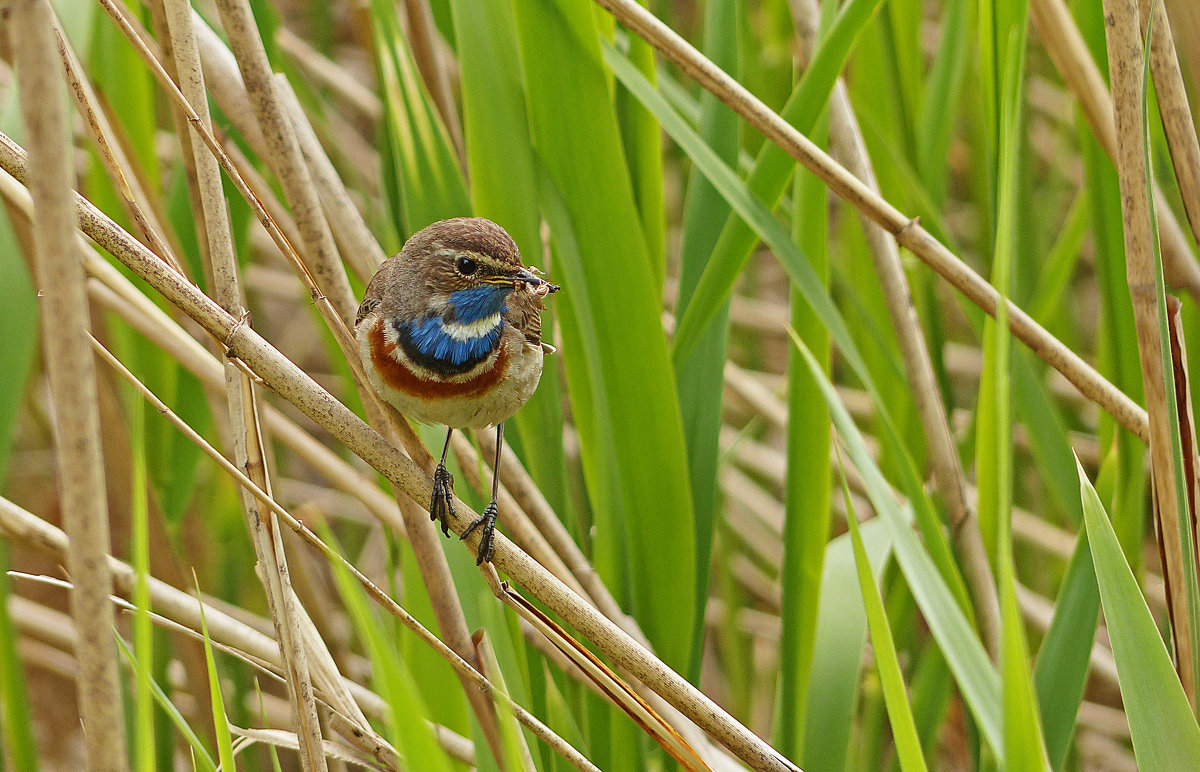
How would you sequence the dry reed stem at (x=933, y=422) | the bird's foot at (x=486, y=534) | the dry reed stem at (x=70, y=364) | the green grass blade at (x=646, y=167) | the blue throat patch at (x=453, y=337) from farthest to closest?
the dry reed stem at (x=933, y=422), the green grass blade at (x=646, y=167), the blue throat patch at (x=453, y=337), the bird's foot at (x=486, y=534), the dry reed stem at (x=70, y=364)

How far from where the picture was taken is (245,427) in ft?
5.15

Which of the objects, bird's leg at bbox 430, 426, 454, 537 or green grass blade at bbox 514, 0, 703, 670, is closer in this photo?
bird's leg at bbox 430, 426, 454, 537

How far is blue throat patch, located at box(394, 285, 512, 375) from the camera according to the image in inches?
66.5

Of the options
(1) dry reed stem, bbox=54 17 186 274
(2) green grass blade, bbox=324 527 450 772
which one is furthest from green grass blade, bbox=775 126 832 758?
(1) dry reed stem, bbox=54 17 186 274

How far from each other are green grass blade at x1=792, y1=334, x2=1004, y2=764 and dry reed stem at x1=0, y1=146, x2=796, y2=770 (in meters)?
0.25

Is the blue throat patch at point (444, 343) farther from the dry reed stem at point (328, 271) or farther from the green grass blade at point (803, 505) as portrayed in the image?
the green grass blade at point (803, 505)

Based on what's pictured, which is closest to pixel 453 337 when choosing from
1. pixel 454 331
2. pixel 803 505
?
pixel 454 331

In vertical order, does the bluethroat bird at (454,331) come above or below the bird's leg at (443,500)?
above

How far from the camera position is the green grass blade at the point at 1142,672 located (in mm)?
1177

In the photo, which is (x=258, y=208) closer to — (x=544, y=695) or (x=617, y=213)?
(x=617, y=213)

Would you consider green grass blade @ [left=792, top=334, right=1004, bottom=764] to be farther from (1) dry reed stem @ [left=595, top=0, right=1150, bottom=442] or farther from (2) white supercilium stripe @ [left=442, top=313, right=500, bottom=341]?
(2) white supercilium stripe @ [left=442, top=313, right=500, bottom=341]

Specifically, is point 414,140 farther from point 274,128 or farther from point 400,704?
point 400,704

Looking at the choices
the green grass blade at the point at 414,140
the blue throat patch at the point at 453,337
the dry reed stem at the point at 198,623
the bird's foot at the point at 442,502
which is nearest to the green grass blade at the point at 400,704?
the bird's foot at the point at 442,502

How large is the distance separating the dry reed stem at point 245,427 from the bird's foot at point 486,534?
263 millimetres
